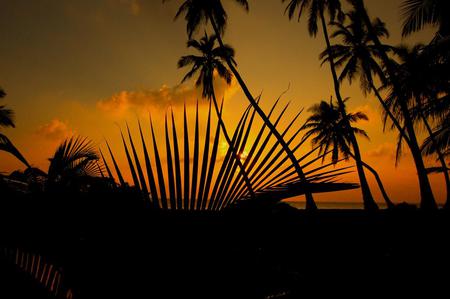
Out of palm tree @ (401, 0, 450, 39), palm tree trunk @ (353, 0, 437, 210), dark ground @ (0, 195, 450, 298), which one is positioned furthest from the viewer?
palm tree trunk @ (353, 0, 437, 210)

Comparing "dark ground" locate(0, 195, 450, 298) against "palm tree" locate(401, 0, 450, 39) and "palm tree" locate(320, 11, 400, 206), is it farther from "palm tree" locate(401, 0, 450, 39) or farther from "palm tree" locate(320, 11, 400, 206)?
"palm tree" locate(320, 11, 400, 206)

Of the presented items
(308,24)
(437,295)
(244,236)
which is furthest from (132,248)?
(308,24)

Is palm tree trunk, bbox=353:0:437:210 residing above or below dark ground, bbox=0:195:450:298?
above

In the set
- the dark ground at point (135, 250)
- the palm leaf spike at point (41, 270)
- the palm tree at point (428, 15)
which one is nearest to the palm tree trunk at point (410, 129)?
the palm tree at point (428, 15)

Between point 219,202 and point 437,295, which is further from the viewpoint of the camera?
point 437,295

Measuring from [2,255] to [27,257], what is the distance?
0.08m

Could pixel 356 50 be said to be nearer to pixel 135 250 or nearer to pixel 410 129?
pixel 410 129

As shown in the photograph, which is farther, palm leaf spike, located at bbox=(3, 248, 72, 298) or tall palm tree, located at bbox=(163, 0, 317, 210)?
tall palm tree, located at bbox=(163, 0, 317, 210)

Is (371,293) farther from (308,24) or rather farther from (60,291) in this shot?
(308,24)

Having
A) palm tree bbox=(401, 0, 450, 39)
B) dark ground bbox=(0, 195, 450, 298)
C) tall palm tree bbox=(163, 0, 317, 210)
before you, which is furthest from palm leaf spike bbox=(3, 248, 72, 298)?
tall palm tree bbox=(163, 0, 317, 210)

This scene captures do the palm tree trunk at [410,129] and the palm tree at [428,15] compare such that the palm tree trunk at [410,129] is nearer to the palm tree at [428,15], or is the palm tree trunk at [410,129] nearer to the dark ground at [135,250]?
the palm tree at [428,15]

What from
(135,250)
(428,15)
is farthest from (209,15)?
(135,250)

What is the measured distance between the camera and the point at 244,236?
0.90 meters

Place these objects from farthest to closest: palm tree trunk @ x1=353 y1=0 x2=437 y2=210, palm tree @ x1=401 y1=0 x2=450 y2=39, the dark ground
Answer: palm tree trunk @ x1=353 y1=0 x2=437 y2=210
palm tree @ x1=401 y1=0 x2=450 y2=39
the dark ground
